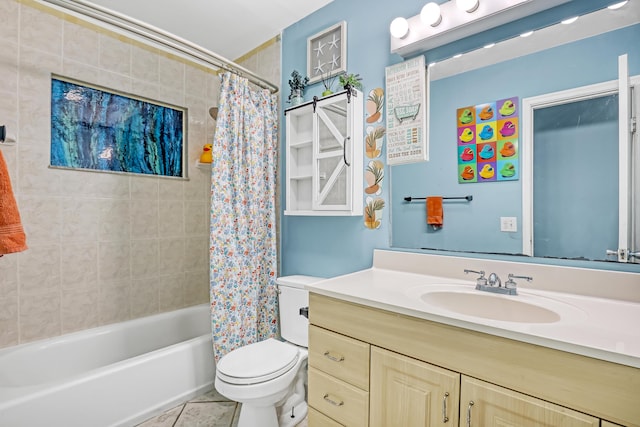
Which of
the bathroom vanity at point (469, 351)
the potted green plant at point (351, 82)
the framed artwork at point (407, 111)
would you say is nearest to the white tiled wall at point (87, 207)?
the potted green plant at point (351, 82)

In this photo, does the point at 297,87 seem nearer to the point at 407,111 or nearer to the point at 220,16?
the point at 220,16

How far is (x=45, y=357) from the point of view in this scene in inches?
72.1

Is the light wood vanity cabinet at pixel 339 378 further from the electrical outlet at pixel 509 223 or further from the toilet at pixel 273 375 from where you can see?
the electrical outlet at pixel 509 223

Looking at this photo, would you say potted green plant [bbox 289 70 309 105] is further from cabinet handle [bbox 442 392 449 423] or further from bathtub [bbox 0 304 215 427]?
cabinet handle [bbox 442 392 449 423]

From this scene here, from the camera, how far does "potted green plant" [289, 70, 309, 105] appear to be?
2.09 meters

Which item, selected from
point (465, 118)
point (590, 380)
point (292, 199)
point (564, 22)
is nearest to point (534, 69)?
point (564, 22)

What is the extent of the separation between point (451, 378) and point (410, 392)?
0.52ft

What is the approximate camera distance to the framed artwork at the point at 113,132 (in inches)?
77.3

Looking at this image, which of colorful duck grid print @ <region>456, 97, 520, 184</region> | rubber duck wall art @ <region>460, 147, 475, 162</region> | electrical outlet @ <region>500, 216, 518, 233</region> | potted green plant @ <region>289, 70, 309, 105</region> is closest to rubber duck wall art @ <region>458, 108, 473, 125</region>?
colorful duck grid print @ <region>456, 97, 520, 184</region>

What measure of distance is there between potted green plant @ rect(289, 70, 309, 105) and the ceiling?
412 millimetres

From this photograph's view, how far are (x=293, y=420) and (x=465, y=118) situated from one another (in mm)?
1815

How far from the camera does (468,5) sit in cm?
134

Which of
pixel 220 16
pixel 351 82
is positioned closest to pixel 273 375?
pixel 351 82

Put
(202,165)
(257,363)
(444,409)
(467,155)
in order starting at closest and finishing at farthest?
(444,409)
(467,155)
(257,363)
(202,165)
